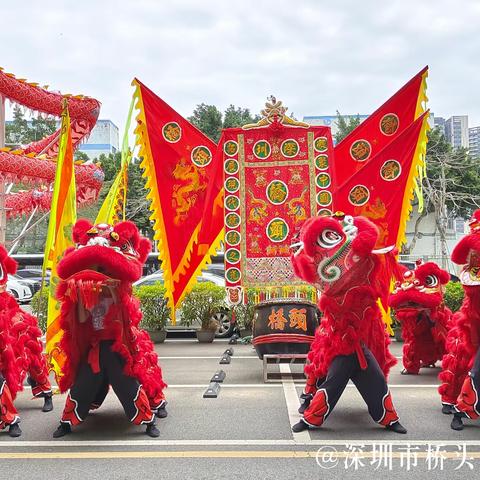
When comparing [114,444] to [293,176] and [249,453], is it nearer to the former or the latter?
[249,453]

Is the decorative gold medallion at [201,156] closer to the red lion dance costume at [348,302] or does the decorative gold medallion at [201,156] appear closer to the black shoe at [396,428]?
the red lion dance costume at [348,302]

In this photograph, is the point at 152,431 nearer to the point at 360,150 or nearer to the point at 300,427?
the point at 300,427

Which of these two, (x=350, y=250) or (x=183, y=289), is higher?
(x=350, y=250)

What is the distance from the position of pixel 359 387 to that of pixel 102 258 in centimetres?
232

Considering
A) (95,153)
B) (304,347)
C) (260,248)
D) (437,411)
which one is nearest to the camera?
(437,411)

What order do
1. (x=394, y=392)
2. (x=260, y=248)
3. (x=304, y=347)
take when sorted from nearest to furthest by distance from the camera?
(x=394, y=392) < (x=304, y=347) < (x=260, y=248)

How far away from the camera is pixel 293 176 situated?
368 inches

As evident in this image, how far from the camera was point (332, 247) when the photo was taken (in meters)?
4.77

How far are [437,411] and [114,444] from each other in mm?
2937

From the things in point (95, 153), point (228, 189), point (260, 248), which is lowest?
point (260, 248)

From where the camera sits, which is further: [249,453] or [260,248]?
[260,248]

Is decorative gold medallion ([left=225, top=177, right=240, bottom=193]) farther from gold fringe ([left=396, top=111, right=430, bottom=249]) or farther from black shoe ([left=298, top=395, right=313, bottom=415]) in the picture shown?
black shoe ([left=298, top=395, right=313, bottom=415])

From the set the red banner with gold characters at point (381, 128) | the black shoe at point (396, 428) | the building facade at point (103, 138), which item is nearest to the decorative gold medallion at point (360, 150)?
the red banner with gold characters at point (381, 128)

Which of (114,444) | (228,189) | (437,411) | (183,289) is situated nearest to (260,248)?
(228,189)
